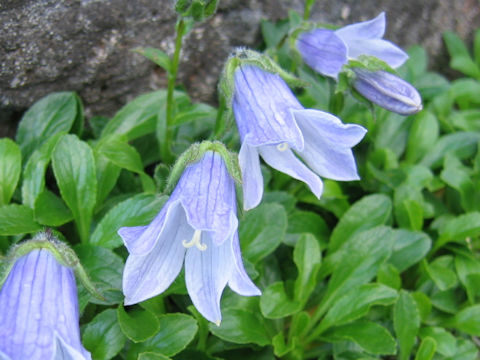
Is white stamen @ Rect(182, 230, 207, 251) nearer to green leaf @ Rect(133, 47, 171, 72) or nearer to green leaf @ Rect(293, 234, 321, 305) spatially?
green leaf @ Rect(293, 234, 321, 305)

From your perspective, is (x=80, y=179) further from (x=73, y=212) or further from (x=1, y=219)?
(x=1, y=219)

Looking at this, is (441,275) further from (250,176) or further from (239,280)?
(239,280)

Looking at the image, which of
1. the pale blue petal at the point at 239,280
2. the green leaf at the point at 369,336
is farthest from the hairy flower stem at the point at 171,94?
the green leaf at the point at 369,336

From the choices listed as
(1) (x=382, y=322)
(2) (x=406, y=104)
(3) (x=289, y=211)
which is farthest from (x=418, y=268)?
(2) (x=406, y=104)

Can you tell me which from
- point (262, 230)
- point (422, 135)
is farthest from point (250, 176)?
point (422, 135)

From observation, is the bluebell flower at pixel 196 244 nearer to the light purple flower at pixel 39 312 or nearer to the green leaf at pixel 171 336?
the light purple flower at pixel 39 312

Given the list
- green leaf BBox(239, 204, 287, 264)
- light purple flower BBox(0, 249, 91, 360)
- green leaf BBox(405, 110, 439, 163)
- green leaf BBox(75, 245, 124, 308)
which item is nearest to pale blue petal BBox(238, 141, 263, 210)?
green leaf BBox(239, 204, 287, 264)
